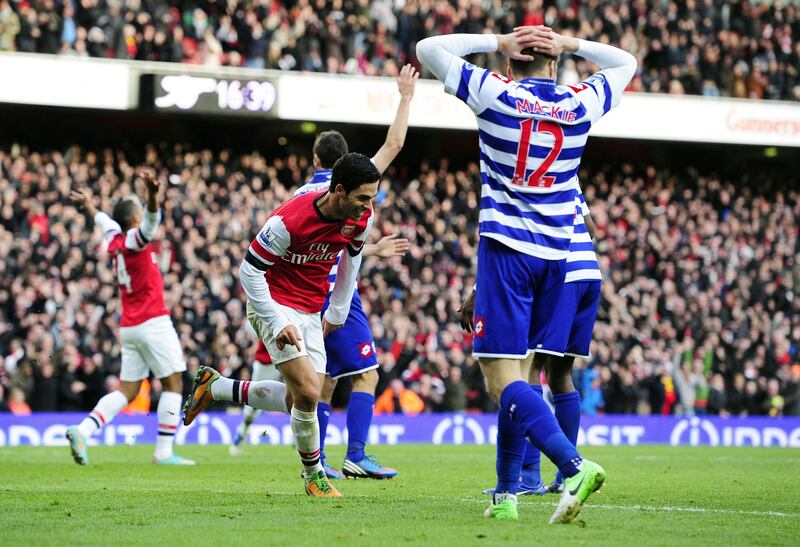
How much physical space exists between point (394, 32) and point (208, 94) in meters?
5.28

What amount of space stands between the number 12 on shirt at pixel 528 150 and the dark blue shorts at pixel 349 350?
3919mm

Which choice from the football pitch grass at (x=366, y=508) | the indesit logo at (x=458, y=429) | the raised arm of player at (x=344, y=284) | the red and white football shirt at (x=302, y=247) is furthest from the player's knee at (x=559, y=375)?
the indesit logo at (x=458, y=429)

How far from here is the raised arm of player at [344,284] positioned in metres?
8.42

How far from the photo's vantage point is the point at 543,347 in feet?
24.5

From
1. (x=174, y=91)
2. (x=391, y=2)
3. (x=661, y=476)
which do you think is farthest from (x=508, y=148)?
(x=391, y=2)

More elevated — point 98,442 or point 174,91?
point 174,91

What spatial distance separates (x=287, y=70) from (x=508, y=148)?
70.3ft

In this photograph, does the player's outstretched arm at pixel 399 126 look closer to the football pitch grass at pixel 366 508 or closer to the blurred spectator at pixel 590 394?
the football pitch grass at pixel 366 508

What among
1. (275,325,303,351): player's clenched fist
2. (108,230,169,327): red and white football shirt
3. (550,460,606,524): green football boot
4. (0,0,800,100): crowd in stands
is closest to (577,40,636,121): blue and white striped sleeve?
(550,460,606,524): green football boot

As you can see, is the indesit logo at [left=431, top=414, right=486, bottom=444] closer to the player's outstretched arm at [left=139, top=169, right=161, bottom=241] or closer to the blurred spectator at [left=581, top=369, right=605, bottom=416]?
the blurred spectator at [left=581, top=369, right=605, bottom=416]

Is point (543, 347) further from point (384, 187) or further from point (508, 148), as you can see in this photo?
point (384, 187)

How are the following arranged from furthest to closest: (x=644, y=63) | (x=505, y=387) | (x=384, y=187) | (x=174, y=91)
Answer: (x=644, y=63)
(x=384, y=187)
(x=174, y=91)
(x=505, y=387)

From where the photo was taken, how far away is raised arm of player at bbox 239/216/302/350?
779cm

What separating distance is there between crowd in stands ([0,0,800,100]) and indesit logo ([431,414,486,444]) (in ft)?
34.7
